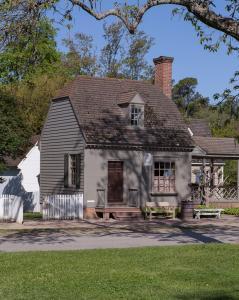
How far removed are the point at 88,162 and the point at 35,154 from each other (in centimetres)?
975

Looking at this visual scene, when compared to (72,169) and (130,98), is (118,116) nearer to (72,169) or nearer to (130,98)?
(130,98)

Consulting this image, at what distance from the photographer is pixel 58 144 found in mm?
33719

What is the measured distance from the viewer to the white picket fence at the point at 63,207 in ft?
96.3

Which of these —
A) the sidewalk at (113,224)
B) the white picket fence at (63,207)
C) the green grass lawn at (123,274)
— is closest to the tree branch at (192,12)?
the green grass lawn at (123,274)

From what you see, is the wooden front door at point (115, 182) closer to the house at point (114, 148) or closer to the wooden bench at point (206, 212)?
Result: the house at point (114, 148)

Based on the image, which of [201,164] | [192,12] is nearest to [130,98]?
[201,164]

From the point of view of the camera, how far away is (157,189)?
32.9 metres

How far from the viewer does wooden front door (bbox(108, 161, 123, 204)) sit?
3139 centimetres

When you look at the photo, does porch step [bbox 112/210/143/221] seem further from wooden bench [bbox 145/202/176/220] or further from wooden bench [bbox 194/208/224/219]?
wooden bench [bbox 194/208/224/219]

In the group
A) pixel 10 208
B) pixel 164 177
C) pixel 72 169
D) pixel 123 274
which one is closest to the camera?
pixel 123 274

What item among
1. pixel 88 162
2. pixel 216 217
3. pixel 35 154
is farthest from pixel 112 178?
pixel 35 154

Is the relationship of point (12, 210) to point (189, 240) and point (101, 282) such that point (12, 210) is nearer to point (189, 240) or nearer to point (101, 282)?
point (189, 240)

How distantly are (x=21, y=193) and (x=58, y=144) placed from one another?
6.10 meters

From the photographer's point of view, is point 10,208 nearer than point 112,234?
No
